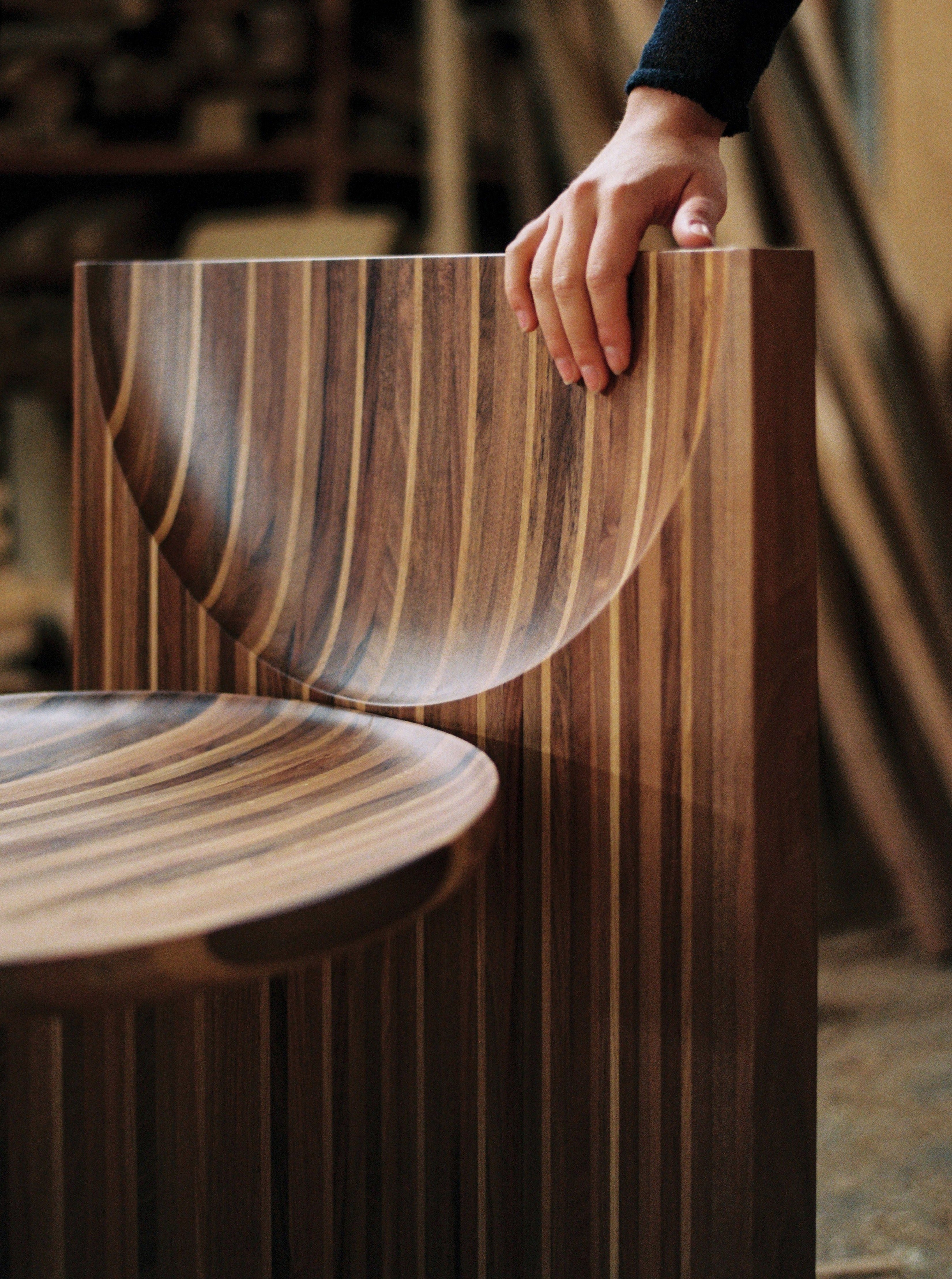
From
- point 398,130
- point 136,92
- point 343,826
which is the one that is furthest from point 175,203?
point 343,826

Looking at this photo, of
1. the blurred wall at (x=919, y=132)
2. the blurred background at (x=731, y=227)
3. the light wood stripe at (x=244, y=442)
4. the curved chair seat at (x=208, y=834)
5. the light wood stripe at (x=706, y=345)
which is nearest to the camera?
the curved chair seat at (x=208, y=834)

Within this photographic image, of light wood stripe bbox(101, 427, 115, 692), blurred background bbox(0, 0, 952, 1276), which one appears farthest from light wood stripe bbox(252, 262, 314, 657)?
blurred background bbox(0, 0, 952, 1276)

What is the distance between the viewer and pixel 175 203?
3.18m

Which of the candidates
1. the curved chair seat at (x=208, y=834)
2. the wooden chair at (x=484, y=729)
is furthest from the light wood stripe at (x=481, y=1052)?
the curved chair seat at (x=208, y=834)

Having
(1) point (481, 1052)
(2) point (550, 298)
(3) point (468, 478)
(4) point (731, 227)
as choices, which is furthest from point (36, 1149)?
(4) point (731, 227)

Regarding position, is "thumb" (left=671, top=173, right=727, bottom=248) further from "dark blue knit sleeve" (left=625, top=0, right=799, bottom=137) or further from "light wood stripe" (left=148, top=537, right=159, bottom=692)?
"light wood stripe" (left=148, top=537, right=159, bottom=692)

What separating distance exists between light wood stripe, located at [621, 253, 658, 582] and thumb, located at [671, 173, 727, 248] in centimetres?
3

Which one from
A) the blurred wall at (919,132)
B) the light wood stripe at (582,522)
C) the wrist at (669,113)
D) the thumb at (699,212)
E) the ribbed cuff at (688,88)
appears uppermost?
the blurred wall at (919,132)

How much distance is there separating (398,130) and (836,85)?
1271 mm

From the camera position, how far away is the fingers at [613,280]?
765 mm

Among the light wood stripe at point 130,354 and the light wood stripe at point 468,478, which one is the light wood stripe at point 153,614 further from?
the light wood stripe at point 468,478

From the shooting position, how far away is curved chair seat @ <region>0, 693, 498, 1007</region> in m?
0.51

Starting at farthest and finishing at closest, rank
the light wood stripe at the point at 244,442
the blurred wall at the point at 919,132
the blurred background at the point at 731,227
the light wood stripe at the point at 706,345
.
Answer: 1. the blurred wall at the point at 919,132
2. the blurred background at the point at 731,227
3. the light wood stripe at the point at 244,442
4. the light wood stripe at the point at 706,345

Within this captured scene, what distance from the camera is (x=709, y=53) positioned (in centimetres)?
87
